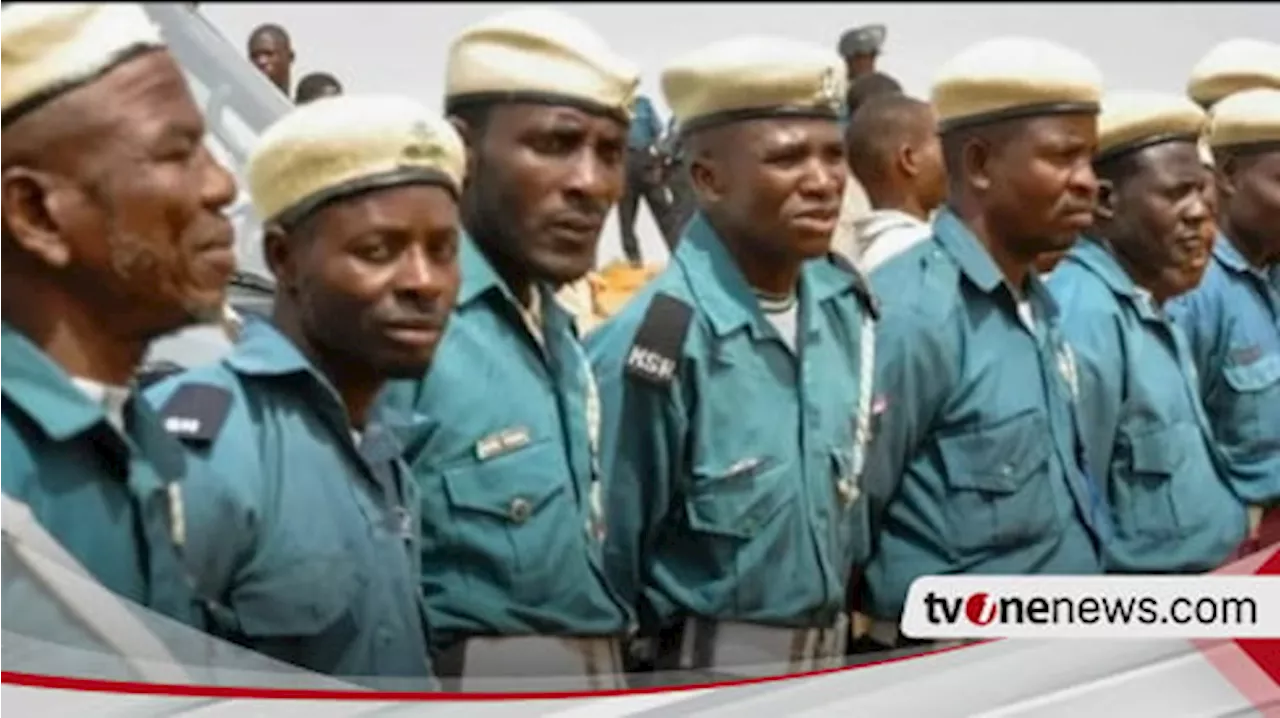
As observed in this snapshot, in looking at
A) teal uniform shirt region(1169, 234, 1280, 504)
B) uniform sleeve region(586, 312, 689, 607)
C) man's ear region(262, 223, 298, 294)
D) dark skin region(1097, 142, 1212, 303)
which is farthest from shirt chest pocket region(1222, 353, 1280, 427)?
man's ear region(262, 223, 298, 294)

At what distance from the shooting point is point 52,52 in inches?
85.7

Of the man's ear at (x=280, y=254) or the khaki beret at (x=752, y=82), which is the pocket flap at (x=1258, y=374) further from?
the man's ear at (x=280, y=254)

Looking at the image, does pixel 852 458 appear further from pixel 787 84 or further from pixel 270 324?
pixel 270 324

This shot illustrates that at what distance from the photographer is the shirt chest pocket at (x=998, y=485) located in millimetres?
2576

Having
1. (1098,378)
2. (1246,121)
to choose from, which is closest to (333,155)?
(1098,378)

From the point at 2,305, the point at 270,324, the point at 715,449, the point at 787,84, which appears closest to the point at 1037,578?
the point at 715,449

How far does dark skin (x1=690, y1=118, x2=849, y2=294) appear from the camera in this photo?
7.93 feet

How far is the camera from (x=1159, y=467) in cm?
268

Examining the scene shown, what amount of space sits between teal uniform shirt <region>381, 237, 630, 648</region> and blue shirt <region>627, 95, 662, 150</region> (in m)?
0.17

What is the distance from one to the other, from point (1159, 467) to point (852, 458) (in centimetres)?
39

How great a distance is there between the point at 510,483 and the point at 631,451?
0.14 m

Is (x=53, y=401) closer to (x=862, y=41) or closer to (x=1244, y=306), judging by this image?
(x=862, y=41)

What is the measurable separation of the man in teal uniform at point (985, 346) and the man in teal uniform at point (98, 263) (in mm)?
725
